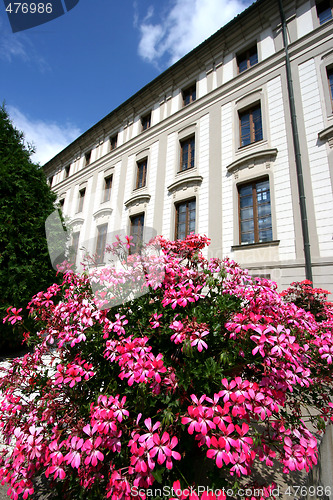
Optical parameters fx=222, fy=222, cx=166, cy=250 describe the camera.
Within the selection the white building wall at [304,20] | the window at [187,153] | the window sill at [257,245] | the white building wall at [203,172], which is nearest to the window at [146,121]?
the window at [187,153]

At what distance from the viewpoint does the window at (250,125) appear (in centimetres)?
852

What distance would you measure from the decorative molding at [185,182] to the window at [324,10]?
267 inches

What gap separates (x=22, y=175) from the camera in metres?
6.18

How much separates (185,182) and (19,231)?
6.51m

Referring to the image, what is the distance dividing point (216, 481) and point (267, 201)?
772 cm

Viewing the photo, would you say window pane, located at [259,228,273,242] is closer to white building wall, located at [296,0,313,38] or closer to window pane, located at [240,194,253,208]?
window pane, located at [240,194,253,208]

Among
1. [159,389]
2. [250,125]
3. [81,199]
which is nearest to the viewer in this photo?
[159,389]

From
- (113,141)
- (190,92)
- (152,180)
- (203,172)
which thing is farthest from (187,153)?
(113,141)

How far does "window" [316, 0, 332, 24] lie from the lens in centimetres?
783

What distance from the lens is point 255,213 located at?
773cm

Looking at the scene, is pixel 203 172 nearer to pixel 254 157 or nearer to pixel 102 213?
pixel 254 157

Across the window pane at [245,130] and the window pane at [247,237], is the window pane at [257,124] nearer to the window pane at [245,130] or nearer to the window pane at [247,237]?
the window pane at [245,130]

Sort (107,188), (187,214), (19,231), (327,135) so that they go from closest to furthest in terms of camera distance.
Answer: (19,231) → (327,135) → (187,214) → (107,188)

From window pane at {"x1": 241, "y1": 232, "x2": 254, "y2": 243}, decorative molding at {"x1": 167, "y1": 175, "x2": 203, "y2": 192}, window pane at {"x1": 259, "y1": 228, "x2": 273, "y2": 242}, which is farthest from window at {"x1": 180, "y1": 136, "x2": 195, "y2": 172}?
window pane at {"x1": 259, "y1": 228, "x2": 273, "y2": 242}
